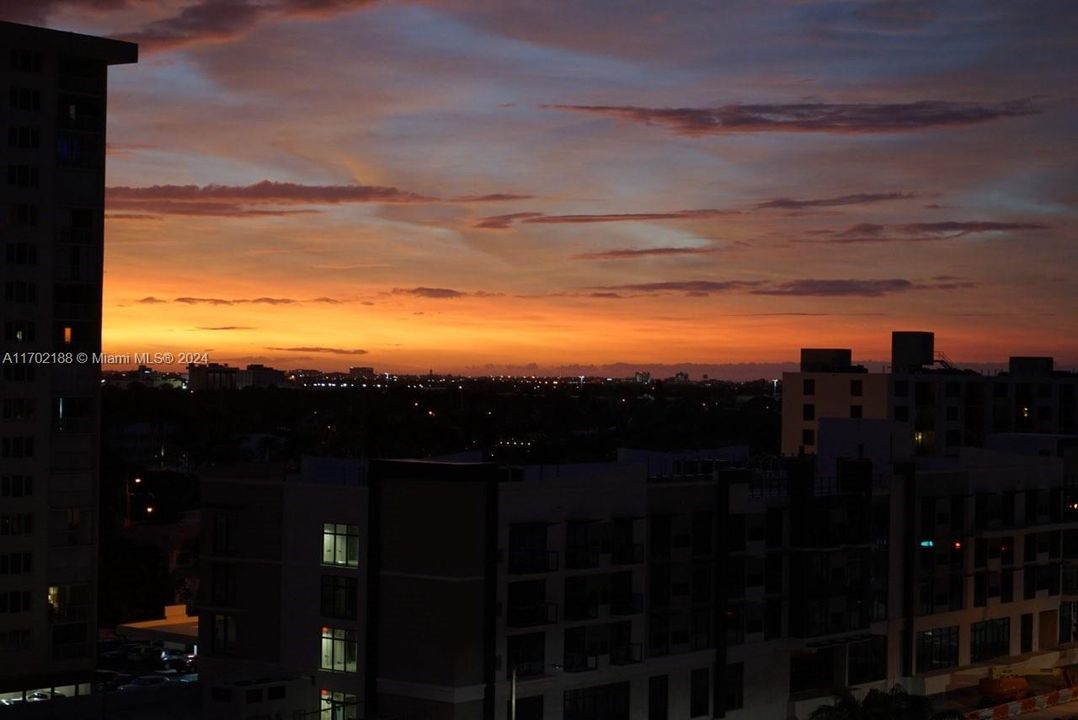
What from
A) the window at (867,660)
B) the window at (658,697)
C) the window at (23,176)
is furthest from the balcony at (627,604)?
the window at (23,176)

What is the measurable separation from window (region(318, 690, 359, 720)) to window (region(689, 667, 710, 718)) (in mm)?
13582

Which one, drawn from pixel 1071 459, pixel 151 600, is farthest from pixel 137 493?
pixel 1071 459

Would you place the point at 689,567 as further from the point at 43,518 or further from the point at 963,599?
the point at 43,518

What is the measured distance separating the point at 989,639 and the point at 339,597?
3455cm

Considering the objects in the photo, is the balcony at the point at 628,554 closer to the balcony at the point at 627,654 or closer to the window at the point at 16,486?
the balcony at the point at 627,654

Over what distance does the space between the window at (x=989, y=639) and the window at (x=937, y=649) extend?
1.38 m

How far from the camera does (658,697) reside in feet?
196

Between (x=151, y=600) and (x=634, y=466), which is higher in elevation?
(x=634, y=466)

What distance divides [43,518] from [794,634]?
35.0m

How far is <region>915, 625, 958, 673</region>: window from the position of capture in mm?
71562

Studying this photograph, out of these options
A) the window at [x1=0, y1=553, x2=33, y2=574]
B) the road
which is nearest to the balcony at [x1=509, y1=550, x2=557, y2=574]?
the road

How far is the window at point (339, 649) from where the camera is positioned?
5559 centimetres

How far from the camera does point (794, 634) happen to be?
65250mm

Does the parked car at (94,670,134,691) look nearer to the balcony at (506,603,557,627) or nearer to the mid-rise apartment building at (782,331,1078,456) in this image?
the balcony at (506,603,557,627)
